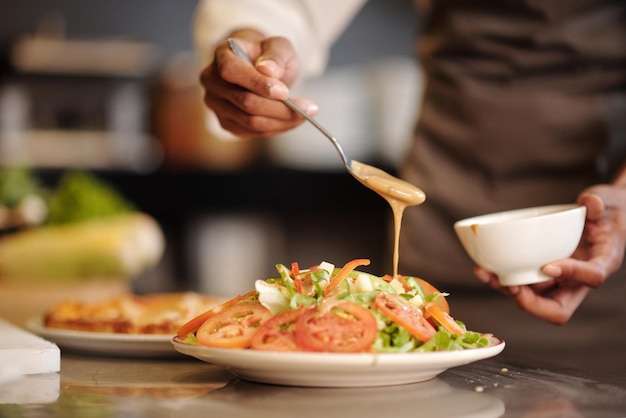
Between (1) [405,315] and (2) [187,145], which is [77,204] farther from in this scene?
(1) [405,315]

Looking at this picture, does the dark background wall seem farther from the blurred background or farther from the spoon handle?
the spoon handle

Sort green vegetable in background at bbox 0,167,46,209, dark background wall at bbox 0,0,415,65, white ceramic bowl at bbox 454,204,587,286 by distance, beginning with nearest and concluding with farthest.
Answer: white ceramic bowl at bbox 454,204,587,286 < green vegetable in background at bbox 0,167,46,209 < dark background wall at bbox 0,0,415,65

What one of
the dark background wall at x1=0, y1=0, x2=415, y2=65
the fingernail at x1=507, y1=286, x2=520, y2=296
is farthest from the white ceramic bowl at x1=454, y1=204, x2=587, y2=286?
the dark background wall at x1=0, y1=0, x2=415, y2=65

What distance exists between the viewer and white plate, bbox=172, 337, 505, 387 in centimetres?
95

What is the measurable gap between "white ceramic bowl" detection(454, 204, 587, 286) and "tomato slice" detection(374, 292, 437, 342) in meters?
0.25

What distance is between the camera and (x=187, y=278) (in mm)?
4352

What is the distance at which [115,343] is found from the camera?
1.29m

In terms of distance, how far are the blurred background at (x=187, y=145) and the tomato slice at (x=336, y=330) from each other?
2.97 m

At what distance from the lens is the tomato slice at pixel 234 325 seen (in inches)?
40.4

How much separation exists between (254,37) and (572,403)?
90 centimetres

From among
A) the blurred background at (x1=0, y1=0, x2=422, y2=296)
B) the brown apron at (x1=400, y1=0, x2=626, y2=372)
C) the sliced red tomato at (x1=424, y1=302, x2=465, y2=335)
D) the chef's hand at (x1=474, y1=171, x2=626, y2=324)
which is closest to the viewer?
the sliced red tomato at (x1=424, y1=302, x2=465, y2=335)

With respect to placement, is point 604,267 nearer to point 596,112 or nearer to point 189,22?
point 596,112

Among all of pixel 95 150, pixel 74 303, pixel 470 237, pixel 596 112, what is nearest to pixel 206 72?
pixel 74 303

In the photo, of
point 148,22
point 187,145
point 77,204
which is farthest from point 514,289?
point 148,22
